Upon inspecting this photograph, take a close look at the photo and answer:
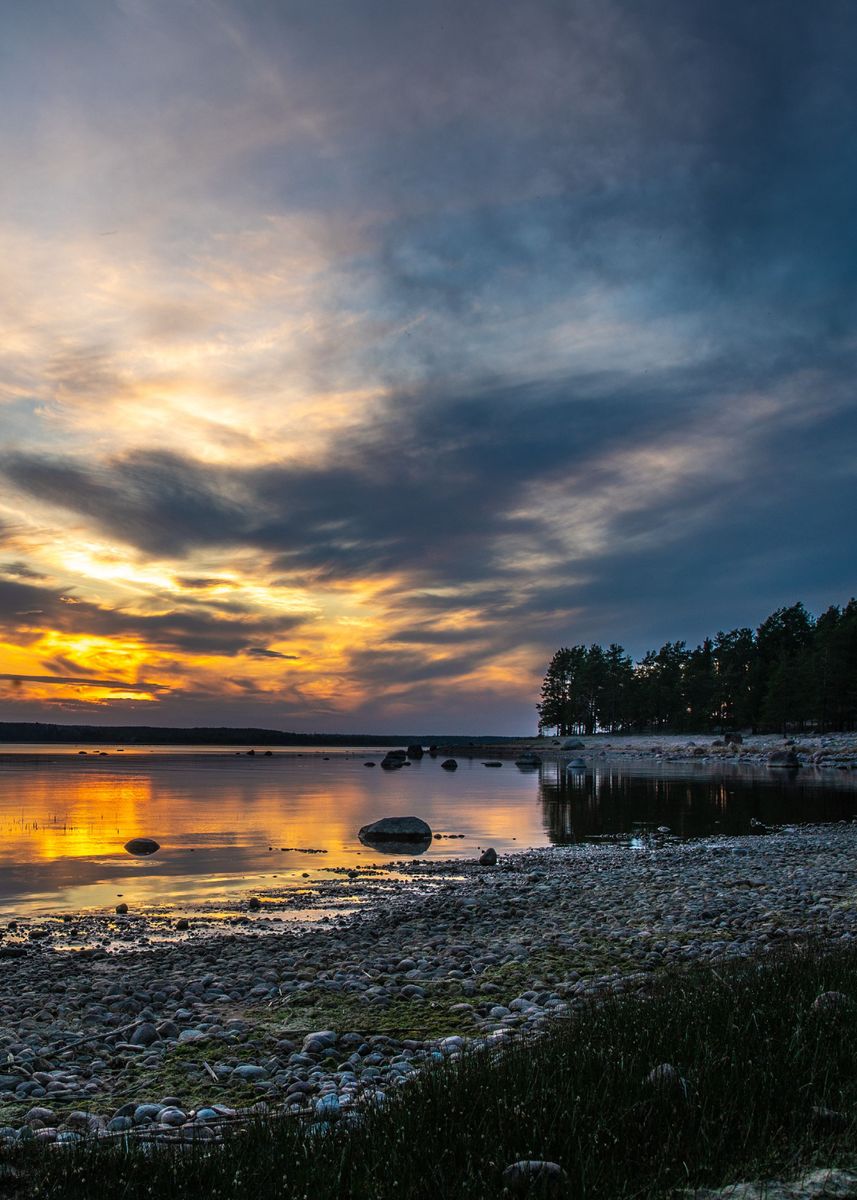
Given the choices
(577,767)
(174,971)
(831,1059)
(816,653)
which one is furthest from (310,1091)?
(816,653)

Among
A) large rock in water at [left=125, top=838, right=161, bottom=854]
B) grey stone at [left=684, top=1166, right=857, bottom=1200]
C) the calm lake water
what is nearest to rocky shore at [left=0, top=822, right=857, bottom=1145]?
grey stone at [left=684, top=1166, right=857, bottom=1200]

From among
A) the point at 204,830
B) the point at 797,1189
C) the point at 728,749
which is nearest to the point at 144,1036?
the point at 797,1189

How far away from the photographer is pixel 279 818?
46.8m

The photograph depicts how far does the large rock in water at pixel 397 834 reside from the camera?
120ft

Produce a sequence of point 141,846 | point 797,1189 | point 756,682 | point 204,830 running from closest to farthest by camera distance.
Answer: point 797,1189, point 141,846, point 204,830, point 756,682

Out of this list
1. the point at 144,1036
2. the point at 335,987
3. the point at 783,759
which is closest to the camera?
the point at 144,1036

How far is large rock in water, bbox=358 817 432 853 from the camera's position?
120ft

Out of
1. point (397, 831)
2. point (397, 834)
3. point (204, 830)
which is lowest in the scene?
point (204, 830)

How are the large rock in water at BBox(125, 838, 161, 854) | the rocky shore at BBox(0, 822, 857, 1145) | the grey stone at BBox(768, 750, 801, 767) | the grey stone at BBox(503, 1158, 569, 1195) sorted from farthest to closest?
the grey stone at BBox(768, 750, 801, 767) → the large rock in water at BBox(125, 838, 161, 854) → the rocky shore at BBox(0, 822, 857, 1145) → the grey stone at BBox(503, 1158, 569, 1195)

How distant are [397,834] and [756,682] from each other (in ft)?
409

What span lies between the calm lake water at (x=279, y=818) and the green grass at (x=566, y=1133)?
17.9 m

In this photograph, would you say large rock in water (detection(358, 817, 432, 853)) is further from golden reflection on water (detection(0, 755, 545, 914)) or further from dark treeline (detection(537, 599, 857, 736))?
dark treeline (detection(537, 599, 857, 736))

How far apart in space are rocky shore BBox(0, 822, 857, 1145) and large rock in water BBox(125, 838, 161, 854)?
12.6 m

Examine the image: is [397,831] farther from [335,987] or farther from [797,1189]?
[797,1189]
